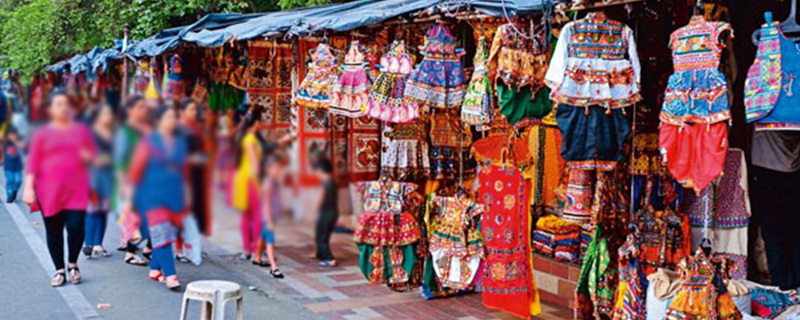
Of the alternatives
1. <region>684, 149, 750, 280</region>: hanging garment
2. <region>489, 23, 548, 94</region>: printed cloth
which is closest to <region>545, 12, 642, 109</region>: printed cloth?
<region>489, 23, 548, 94</region>: printed cloth

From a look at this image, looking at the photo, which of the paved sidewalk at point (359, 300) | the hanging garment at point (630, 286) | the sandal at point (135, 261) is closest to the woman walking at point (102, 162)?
the hanging garment at point (630, 286)

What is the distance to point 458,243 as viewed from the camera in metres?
5.50

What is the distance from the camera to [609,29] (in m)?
3.97

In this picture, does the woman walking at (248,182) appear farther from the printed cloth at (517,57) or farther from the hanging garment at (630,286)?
the hanging garment at (630,286)

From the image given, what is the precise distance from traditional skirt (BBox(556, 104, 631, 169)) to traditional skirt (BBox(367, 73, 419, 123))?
4.50 feet

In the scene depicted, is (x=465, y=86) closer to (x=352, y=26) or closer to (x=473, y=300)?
(x=352, y=26)

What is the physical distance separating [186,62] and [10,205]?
5671 mm

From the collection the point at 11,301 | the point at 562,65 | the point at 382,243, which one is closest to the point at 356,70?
the point at 382,243

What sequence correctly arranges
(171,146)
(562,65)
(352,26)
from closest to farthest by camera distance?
1. (171,146)
2. (562,65)
3. (352,26)

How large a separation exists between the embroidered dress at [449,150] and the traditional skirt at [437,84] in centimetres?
79

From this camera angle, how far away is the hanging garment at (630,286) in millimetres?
4398

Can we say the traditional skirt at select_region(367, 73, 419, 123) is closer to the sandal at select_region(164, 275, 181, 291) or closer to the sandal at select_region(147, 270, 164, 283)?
the sandal at select_region(164, 275, 181, 291)

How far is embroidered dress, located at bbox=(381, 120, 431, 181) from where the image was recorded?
5789 mm

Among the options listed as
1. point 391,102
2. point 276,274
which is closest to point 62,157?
point 391,102
